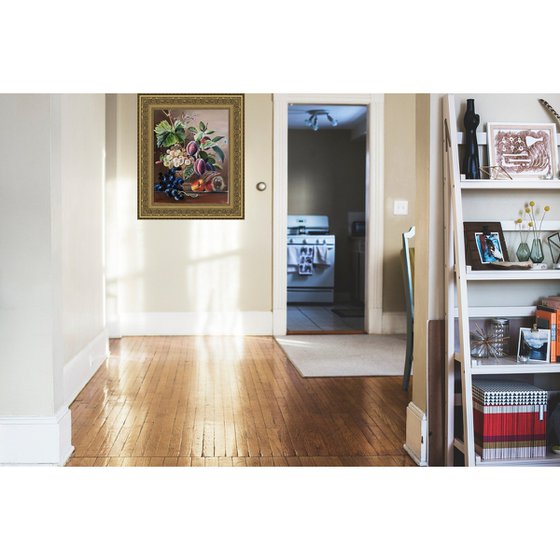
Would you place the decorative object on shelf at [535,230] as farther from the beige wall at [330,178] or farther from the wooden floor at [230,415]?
the beige wall at [330,178]

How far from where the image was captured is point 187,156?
6.80m

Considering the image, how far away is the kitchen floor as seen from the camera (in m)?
7.50

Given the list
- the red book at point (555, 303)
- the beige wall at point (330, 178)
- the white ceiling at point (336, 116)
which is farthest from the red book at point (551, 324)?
the beige wall at point (330, 178)

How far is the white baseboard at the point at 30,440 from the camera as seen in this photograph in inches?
125

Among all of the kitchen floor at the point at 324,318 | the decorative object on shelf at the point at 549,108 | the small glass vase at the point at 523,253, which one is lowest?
the kitchen floor at the point at 324,318

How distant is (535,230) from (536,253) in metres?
0.12

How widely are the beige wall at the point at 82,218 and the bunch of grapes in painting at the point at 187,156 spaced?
43.2 inches

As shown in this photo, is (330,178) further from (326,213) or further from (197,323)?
(197,323)

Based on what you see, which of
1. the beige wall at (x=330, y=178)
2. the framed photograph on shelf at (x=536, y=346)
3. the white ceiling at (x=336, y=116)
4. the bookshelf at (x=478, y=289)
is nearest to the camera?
the bookshelf at (x=478, y=289)

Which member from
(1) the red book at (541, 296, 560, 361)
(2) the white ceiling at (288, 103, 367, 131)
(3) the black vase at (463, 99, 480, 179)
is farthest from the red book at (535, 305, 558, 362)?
(2) the white ceiling at (288, 103, 367, 131)

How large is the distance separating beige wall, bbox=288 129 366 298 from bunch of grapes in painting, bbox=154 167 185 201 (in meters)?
3.81

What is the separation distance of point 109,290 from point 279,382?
256 cm

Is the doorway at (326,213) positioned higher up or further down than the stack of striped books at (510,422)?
higher up

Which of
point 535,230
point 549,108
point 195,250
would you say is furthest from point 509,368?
point 195,250
